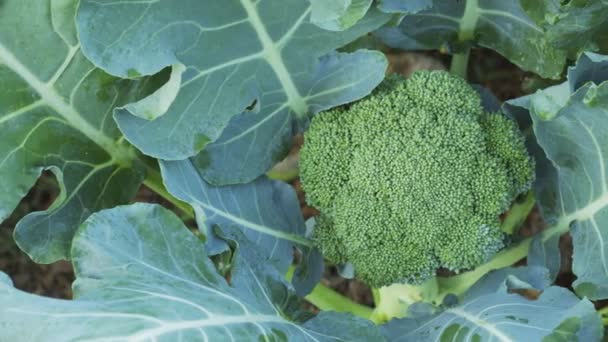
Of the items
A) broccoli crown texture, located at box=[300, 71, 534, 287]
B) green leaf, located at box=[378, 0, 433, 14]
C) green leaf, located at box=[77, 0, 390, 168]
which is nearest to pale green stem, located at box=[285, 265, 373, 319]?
broccoli crown texture, located at box=[300, 71, 534, 287]

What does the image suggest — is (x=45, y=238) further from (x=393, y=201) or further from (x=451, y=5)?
(x=451, y=5)

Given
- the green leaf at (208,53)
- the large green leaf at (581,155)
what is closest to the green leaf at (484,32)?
the large green leaf at (581,155)

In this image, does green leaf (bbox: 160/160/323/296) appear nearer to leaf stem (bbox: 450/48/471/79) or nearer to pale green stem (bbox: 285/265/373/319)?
pale green stem (bbox: 285/265/373/319)

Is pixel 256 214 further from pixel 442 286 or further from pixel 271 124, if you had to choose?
pixel 442 286

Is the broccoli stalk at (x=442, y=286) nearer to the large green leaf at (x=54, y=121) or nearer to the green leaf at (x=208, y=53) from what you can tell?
the green leaf at (x=208, y=53)

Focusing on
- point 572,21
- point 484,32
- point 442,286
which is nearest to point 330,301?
point 442,286

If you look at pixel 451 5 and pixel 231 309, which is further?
pixel 451 5

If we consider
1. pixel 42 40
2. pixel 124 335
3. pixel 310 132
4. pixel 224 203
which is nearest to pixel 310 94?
pixel 310 132
